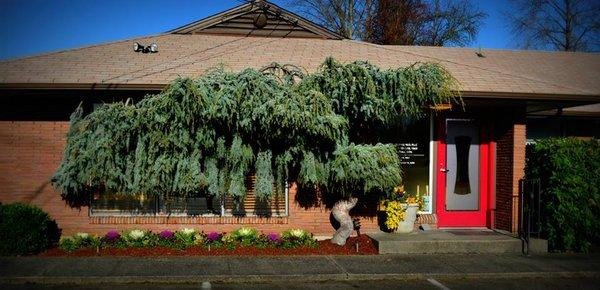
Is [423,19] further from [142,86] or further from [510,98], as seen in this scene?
[142,86]

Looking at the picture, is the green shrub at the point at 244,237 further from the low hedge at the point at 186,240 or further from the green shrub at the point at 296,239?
the green shrub at the point at 296,239

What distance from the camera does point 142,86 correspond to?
401 inches

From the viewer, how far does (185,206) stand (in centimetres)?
1082

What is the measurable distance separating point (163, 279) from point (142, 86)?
4.08m

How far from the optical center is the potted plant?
10703mm

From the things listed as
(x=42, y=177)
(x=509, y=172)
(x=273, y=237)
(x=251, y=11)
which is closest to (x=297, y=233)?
(x=273, y=237)

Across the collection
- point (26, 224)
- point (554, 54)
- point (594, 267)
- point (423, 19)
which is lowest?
point (594, 267)

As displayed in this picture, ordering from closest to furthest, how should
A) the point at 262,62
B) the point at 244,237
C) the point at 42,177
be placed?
1. the point at 244,237
2. the point at 42,177
3. the point at 262,62

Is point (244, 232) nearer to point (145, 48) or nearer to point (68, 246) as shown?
point (68, 246)

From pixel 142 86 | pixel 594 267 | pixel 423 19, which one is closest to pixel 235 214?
pixel 142 86

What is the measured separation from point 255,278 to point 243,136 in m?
2.72

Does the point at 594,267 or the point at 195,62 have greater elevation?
the point at 195,62

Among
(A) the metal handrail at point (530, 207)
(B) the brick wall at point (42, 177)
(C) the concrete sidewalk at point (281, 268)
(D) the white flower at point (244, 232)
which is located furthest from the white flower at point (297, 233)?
(A) the metal handrail at point (530, 207)

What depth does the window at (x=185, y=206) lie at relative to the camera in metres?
10.8
